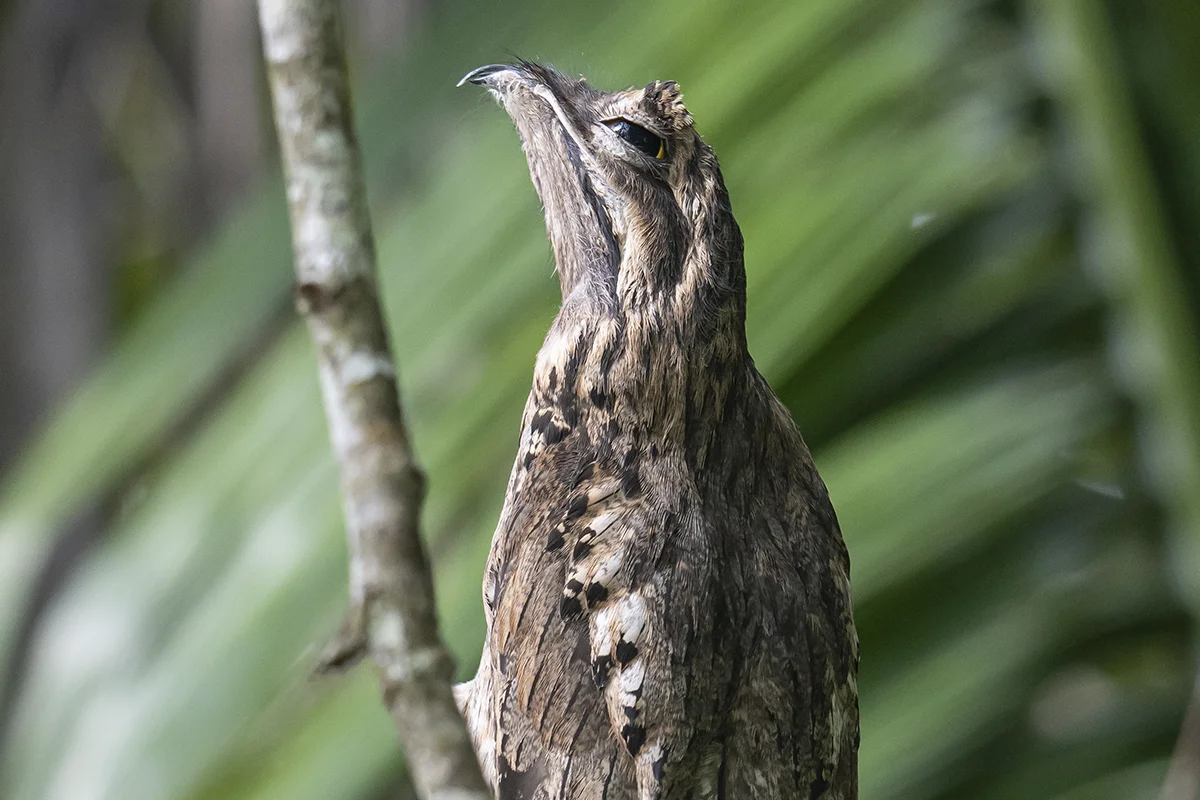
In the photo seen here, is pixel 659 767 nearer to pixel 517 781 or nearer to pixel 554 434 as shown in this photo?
pixel 517 781

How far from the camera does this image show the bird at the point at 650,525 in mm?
1572

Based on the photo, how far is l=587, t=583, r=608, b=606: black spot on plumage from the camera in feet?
5.18

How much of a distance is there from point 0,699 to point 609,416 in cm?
429

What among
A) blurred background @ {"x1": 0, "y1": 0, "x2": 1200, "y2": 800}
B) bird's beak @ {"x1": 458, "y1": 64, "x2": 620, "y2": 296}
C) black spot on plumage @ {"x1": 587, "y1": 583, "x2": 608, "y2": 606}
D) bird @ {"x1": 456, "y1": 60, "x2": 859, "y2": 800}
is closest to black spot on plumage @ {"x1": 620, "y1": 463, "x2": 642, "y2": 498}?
bird @ {"x1": 456, "y1": 60, "x2": 859, "y2": 800}

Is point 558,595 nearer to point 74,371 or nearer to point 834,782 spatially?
point 834,782

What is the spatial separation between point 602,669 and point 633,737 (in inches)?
3.7

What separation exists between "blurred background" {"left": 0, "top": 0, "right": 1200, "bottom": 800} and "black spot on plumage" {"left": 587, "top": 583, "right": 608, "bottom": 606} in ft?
1.67

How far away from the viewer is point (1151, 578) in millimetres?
2424

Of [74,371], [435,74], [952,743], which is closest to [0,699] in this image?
[74,371]

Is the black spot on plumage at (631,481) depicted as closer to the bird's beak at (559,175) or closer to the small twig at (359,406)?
the bird's beak at (559,175)

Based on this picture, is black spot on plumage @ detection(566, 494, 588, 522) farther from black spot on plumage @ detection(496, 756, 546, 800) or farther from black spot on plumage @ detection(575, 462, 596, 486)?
black spot on plumage @ detection(496, 756, 546, 800)

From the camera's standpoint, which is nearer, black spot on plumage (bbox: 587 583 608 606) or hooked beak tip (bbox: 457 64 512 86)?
black spot on plumage (bbox: 587 583 608 606)

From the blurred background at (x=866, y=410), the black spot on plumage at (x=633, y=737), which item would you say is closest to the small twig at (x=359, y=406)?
the black spot on plumage at (x=633, y=737)

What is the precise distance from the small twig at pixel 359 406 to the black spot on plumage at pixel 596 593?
0.45 meters
